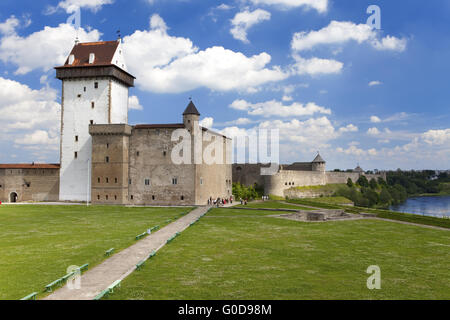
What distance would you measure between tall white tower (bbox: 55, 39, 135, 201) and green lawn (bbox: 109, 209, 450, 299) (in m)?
27.5

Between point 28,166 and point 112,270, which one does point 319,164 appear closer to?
point 28,166

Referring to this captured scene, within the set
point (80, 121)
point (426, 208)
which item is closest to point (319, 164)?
point (426, 208)

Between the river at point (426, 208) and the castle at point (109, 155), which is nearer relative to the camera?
the castle at point (109, 155)

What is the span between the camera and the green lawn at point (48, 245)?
10.6 m

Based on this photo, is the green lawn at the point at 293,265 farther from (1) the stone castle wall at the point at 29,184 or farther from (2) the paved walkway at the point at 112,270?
(1) the stone castle wall at the point at 29,184

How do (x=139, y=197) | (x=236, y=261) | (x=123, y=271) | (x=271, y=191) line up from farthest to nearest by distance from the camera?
1. (x=271, y=191)
2. (x=139, y=197)
3. (x=236, y=261)
4. (x=123, y=271)

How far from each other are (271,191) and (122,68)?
29.9 meters

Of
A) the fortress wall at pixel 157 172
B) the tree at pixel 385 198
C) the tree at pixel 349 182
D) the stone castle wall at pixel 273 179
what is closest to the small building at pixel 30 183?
the fortress wall at pixel 157 172

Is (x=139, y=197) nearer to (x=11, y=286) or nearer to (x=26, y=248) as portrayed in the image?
(x=26, y=248)

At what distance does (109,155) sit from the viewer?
40594mm

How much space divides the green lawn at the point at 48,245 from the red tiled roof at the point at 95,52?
2406 cm

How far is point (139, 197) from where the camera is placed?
40.8 metres
